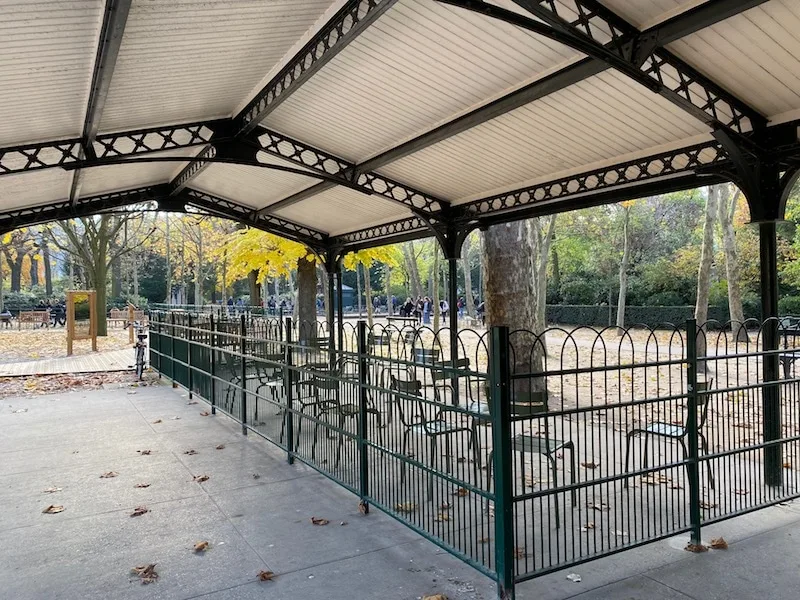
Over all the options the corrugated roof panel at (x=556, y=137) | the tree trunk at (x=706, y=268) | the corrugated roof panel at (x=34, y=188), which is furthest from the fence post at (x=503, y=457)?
the tree trunk at (x=706, y=268)

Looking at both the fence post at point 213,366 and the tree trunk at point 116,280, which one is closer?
the fence post at point 213,366

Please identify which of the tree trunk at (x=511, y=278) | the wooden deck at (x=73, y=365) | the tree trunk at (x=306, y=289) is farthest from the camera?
the tree trunk at (x=306, y=289)

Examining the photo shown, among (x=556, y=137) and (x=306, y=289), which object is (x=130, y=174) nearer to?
(x=306, y=289)

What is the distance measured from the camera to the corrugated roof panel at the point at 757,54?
16.6ft

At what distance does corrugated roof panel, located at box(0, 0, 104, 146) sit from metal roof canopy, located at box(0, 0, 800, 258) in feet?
0.08

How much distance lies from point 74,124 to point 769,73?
28.3 feet

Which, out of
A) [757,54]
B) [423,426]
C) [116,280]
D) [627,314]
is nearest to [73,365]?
Answer: [423,426]

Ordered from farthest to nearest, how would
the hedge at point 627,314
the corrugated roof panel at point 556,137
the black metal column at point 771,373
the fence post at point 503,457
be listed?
the hedge at point 627,314, the corrugated roof panel at point 556,137, the black metal column at point 771,373, the fence post at point 503,457

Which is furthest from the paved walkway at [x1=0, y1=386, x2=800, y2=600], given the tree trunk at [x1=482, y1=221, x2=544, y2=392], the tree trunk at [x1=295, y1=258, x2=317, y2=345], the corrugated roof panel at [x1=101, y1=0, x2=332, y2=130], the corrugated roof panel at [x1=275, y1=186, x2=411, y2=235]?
the tree trunk at [x1=295, y1=258, x2=317, y2=345]

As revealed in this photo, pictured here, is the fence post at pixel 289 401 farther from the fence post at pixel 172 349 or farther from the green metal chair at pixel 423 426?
the fence post at pixel 172 349

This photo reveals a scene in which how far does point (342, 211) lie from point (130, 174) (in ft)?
16.0

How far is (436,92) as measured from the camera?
7.80 metres

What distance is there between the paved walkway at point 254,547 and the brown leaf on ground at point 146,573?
61 millimetres

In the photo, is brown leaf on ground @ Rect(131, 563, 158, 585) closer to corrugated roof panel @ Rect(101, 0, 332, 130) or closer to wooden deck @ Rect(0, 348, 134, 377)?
corrugated roof panel @ Rect(101, 0, 332, 130)
